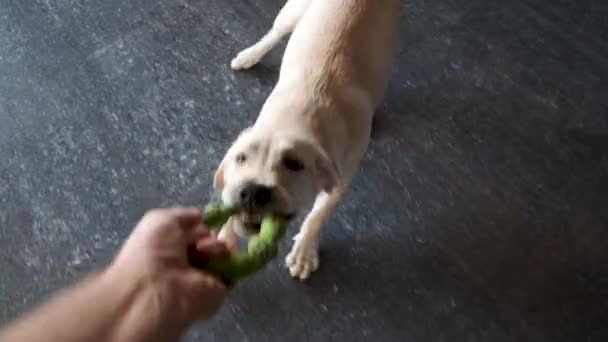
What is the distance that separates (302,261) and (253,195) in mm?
500

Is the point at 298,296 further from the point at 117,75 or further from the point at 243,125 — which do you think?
the point at 117,75

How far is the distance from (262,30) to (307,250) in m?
0.96

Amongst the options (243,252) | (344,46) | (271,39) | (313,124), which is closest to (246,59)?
(271,39)

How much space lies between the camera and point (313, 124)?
1.72 m

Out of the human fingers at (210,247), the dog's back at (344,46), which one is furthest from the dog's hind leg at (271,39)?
the human fingers at (210,247)

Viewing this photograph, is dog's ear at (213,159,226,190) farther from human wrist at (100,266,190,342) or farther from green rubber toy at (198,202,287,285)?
human wrist at (100,266,190,342)

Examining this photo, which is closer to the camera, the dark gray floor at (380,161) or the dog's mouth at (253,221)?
the dog's mouth at (253,221)

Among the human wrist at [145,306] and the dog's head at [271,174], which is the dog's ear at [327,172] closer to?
the dog's head at [271,174]

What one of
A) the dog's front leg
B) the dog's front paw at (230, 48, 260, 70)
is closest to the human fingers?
the dog's front leg

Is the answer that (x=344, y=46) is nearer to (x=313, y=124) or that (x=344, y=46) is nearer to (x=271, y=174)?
(x=313, y=124)

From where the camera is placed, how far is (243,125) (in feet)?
7.55

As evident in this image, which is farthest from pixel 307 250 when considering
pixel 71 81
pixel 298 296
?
pixel 71 81

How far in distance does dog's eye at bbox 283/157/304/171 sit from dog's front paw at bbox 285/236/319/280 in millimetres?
404

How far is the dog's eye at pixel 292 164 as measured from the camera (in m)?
1.59
